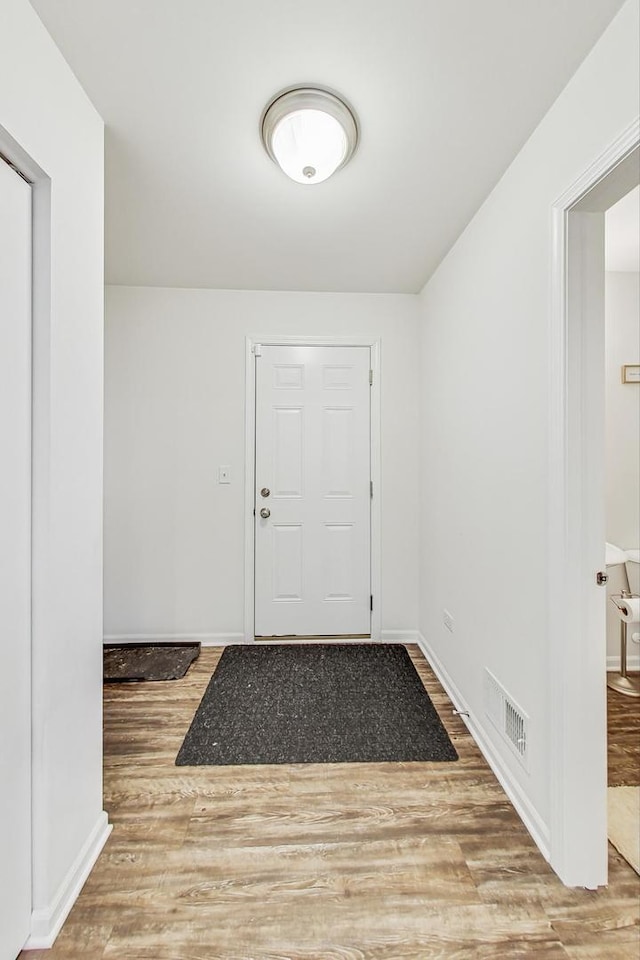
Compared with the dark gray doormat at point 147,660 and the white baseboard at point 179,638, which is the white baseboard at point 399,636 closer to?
the white baseboard at point 179,638

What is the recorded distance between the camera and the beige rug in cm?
149

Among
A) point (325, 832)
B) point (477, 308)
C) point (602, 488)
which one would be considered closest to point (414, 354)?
point (477, 308)

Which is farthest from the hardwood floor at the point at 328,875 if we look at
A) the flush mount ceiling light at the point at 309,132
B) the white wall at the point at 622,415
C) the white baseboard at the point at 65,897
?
the flush mount ceiling light at the point at 309,132

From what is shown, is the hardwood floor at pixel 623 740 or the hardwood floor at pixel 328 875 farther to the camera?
the hardwood floor at pixel 623 740

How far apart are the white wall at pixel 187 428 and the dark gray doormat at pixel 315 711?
540mm

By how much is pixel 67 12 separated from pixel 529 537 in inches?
79.1

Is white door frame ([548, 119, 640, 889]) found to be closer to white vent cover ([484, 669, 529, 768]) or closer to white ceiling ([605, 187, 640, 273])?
white vent cover ([484, 669, 529, 768])

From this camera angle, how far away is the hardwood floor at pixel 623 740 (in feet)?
6.04

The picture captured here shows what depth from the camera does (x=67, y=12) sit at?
1.20 m

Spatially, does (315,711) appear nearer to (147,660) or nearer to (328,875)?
(328,875)

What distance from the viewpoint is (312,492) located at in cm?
325

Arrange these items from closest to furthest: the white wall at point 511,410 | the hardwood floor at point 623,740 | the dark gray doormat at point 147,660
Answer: the white wall at point 511,410 → the hardwood floor at point 623,740 → the dark gray doormat at point 147,660

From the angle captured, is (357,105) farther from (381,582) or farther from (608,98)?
(381,582)

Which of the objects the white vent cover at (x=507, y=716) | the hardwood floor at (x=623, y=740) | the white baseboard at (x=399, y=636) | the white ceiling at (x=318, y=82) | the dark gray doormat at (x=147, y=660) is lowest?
the hardwood floor at (x=623, y=740)
